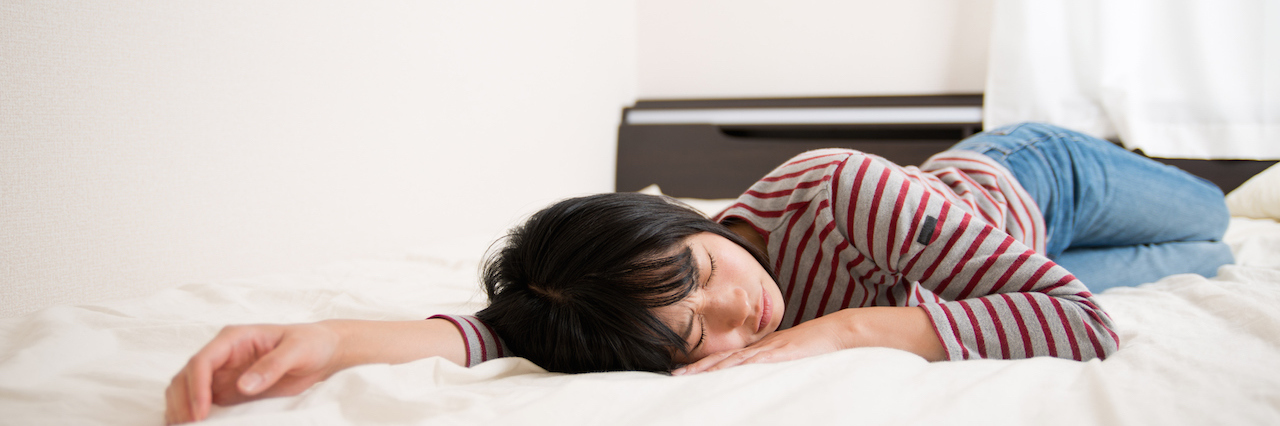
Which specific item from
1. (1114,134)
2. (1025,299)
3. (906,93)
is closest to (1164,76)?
(1114,134)

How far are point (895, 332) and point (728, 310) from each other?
0.16 metres

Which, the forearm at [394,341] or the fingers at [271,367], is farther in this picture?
the forearm at [394,341]

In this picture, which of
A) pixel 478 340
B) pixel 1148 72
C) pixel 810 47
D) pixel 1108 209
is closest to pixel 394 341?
pixel 478 340

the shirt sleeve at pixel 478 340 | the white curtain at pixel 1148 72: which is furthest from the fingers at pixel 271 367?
the white curtain at pixel 1148 72

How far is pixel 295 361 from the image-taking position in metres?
0.48

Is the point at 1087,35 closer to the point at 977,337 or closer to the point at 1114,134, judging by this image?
the point at 1114,134

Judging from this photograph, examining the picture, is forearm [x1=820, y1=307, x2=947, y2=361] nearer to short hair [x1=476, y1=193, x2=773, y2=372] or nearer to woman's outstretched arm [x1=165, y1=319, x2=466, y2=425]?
short hair [x1=476, y1=193, x2=773, y2=372]

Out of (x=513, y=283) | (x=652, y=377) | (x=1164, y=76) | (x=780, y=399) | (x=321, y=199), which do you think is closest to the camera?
(x=780, y=399)

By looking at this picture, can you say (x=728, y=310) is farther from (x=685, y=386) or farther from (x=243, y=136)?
(x=243, y=136)

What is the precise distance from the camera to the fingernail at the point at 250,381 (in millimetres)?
437

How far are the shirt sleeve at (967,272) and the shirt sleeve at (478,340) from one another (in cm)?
42

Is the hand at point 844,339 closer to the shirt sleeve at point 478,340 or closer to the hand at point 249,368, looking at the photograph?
the shirt sleeve at point 478,340

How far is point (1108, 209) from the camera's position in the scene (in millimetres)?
1137

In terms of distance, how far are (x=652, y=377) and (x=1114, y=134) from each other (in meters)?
1.85
